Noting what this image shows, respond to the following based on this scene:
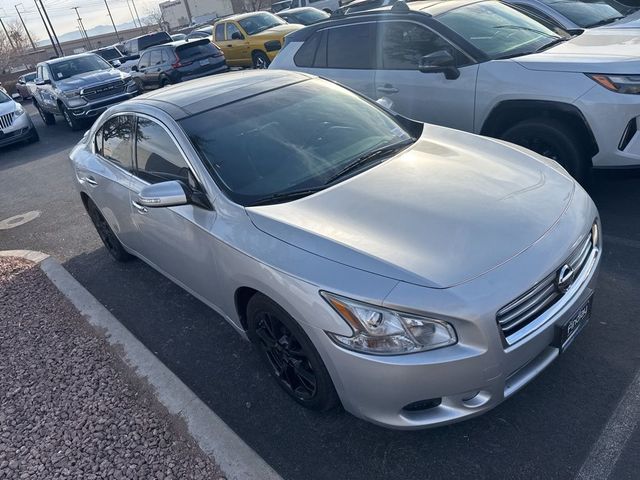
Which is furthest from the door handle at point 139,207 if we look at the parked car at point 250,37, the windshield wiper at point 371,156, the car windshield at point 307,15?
the car windshield at point 307,15

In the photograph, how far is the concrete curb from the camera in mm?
2518

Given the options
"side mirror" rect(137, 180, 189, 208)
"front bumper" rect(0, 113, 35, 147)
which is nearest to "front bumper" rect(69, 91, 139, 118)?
"front bumper" rect(0, 113, 35, 147)

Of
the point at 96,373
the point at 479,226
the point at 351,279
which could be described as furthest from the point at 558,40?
the point at 96,373

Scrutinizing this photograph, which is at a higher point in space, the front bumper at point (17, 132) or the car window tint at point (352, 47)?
the car window tint at point (352, 47)

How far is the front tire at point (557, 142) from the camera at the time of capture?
13.8ft

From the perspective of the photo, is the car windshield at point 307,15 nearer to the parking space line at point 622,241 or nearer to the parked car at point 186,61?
the parked car at point 186,61

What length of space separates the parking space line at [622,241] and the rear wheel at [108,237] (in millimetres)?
4271

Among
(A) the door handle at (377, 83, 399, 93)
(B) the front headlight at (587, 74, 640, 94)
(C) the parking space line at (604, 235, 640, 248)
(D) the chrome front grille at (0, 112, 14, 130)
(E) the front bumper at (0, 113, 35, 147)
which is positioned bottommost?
(E) the front bumper at (0, 113, 35, 147)

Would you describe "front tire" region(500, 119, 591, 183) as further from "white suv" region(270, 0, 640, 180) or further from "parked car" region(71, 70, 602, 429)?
"parked car" region(71, 70, 602, 429)

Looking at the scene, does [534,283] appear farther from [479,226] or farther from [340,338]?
[340,338]

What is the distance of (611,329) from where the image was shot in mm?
3041

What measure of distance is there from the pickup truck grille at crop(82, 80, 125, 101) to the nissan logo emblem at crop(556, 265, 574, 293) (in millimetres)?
13158

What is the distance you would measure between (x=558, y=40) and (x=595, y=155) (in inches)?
62.7

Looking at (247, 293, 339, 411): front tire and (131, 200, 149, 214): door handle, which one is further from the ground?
(131, 200, 149, 214): door handle
